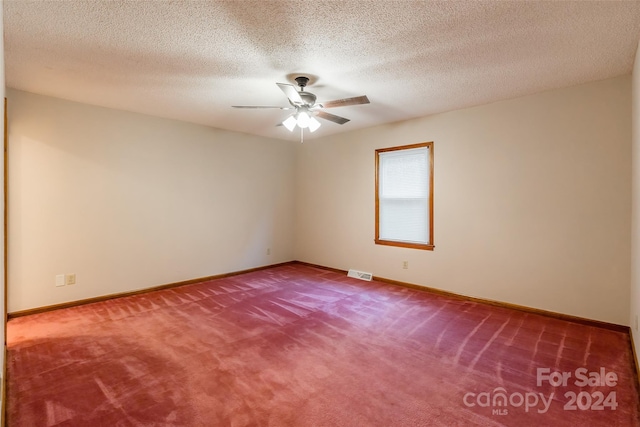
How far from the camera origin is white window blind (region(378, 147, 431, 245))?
4.50 m

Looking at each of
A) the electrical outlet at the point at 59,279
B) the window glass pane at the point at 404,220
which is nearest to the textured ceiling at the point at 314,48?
the window glass pane at the point at 404,220

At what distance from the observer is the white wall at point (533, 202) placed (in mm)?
3115

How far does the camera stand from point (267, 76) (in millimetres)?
3023

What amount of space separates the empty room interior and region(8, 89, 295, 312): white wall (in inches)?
1.0

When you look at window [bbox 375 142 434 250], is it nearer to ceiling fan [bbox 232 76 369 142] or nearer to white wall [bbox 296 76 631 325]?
white wall [bbox 296 76 631 325]

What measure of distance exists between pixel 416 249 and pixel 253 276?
2.70 m

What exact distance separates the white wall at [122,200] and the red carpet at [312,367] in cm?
52

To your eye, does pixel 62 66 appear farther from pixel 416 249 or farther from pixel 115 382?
pixel 416 249

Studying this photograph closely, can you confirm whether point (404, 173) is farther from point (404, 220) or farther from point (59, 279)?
point (59, 279)

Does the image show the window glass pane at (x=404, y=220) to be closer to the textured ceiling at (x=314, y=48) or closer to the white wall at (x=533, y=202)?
the white wall at (x=533, y=202)

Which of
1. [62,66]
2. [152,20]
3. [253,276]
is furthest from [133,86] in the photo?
[253,276]

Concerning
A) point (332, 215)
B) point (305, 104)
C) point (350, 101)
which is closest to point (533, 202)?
point (350, 101)

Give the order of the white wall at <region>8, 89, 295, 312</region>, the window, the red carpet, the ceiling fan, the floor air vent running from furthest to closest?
the floor air vent < the window < the white wall at <region>8, 89, 295, 312</region> < the ceiling fan < the red carpet

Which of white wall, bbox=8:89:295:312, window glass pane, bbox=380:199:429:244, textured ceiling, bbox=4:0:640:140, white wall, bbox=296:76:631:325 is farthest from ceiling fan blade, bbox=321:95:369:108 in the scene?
white wall, bbox=8:89:295:312
